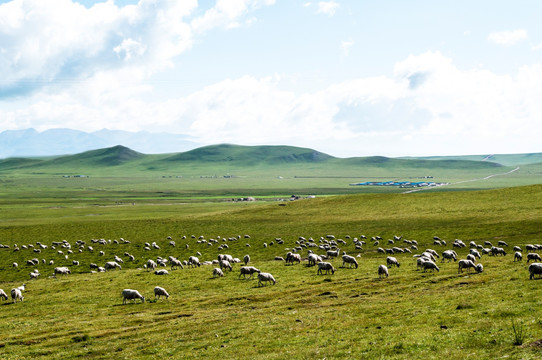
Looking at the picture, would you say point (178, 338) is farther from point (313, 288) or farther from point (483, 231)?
point (483, 231)

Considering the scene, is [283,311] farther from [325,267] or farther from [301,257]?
[301,257]

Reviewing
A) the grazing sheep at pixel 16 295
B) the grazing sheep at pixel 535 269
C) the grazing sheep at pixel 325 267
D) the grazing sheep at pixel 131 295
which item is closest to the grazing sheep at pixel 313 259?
the grazing sheep at pixel 325 267

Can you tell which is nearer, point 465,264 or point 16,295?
point 465,264

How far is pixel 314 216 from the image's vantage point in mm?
95500

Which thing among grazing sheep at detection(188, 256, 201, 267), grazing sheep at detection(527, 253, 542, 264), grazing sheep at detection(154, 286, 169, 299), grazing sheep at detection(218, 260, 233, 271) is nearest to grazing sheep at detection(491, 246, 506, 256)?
grazing sheep at detection(527, 253, 542, 264)

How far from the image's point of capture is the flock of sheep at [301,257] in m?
34.7

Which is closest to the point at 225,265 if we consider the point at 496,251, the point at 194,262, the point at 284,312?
the point at 194,262

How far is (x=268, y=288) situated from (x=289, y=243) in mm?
31527

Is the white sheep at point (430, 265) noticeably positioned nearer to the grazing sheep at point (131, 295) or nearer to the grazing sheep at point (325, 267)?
the grazing sheep at point (325, 267)

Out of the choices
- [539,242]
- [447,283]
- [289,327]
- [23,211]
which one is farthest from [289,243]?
[23,211]

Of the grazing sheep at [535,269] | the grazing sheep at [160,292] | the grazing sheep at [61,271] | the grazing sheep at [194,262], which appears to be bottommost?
the grazing sheep at [61,271]

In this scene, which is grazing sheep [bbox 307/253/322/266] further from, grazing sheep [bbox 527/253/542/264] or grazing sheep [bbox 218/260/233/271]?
grazing sheep [bbox 527/253/542/264]

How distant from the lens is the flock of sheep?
34656 millimetres

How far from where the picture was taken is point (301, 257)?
5294 cm
